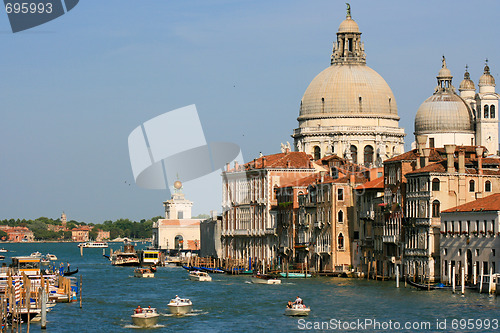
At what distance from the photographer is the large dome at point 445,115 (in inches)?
4033

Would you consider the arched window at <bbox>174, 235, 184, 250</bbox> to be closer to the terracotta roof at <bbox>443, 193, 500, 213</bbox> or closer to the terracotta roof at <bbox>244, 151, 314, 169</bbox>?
the terracotta roof at <bbox>244, 151, 314, 169</bbox>

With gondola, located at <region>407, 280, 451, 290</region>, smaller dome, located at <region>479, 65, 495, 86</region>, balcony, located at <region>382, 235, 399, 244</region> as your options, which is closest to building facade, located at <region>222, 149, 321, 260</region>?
smaller dome, located at <region>479, 65, 495, 86</region>

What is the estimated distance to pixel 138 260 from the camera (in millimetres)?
112438

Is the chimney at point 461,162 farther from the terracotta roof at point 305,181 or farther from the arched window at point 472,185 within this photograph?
the terracotta roof at point 305,181

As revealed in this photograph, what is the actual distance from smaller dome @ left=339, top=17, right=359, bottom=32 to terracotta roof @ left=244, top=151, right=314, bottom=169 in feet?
60.3

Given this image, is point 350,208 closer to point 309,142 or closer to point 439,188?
point 439,188

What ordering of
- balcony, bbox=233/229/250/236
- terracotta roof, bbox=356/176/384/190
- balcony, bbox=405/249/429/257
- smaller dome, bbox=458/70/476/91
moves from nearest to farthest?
balcony, bbox=405/249/429/257, terracotta roof, bbox=356/176/384/190, balcony, bbox=233/229/250/236, smaller dome, bbox=458/70/476/91

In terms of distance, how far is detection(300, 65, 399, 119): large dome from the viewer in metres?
108

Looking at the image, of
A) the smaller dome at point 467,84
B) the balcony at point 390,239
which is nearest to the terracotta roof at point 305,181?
the balcony at point 390,239

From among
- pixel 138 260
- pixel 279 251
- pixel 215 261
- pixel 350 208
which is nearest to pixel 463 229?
pixel 350 208

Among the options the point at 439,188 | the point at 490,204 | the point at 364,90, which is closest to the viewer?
the point at 490,204

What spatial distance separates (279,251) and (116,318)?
1376 inches

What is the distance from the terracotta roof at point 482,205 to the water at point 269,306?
430 centimetres

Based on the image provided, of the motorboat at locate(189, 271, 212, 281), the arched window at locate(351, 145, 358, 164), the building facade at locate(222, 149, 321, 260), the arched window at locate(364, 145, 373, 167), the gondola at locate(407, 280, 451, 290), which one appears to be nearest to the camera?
the gondola at locate(407, 280, 451, 290)
